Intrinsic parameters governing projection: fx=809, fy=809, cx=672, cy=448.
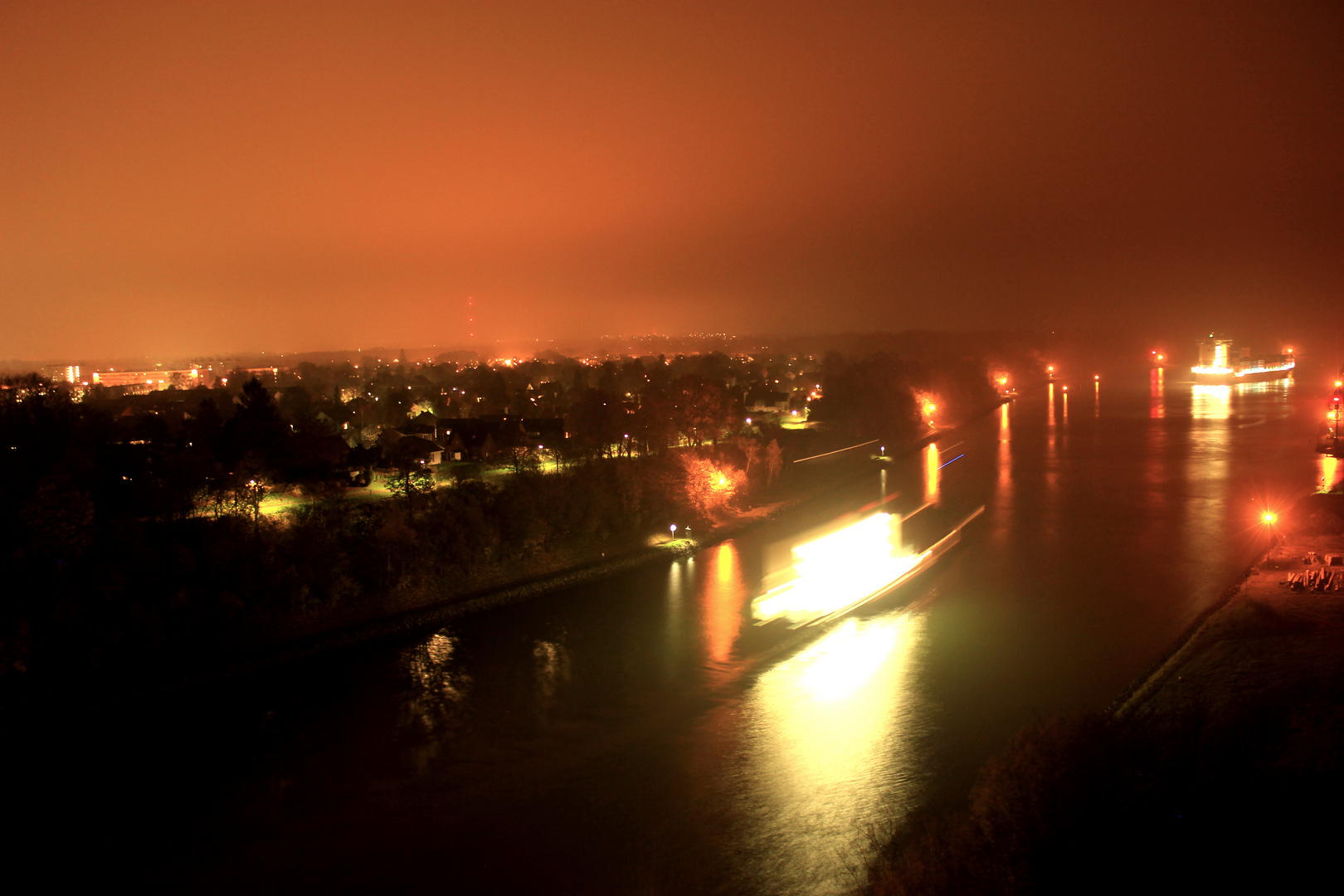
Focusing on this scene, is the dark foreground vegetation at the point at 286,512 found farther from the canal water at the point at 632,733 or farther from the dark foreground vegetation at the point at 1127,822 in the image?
the dark foreground vegetation at the point at 1127,822

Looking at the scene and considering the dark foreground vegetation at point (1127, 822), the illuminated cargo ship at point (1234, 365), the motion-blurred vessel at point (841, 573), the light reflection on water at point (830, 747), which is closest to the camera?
the dark foreground vegetation at point (1127, 822)

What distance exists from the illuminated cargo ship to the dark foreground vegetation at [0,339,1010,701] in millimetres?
30221

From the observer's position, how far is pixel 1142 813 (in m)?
2.80

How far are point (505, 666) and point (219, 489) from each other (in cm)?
356

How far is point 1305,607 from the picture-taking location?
220 inches

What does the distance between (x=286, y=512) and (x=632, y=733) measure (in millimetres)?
4634

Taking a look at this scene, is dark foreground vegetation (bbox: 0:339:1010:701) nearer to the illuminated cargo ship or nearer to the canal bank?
the canal bank

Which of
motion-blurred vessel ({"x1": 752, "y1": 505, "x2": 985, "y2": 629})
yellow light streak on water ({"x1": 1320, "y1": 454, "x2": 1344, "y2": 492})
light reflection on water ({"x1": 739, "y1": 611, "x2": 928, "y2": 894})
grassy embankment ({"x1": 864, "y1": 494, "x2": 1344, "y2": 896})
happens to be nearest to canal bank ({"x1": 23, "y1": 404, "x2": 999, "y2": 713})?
motion-blurred vessel ({"x1": 752, "y1": 505, "x2": 985, "y2": 629})

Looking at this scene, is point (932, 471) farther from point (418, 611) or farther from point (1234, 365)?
point (1234, 365)

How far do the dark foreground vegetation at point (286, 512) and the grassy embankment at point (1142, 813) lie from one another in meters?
4.93

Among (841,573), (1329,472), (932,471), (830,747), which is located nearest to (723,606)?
(841,573)

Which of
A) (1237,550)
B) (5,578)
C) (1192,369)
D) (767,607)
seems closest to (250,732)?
(5,578)

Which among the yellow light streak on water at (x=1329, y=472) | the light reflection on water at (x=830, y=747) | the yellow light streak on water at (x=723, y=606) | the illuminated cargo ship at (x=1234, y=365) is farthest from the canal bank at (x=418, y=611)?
the illuminated cargo ship at (x=1234, y=365)

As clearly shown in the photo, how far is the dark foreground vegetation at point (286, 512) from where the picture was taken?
5727 mm
